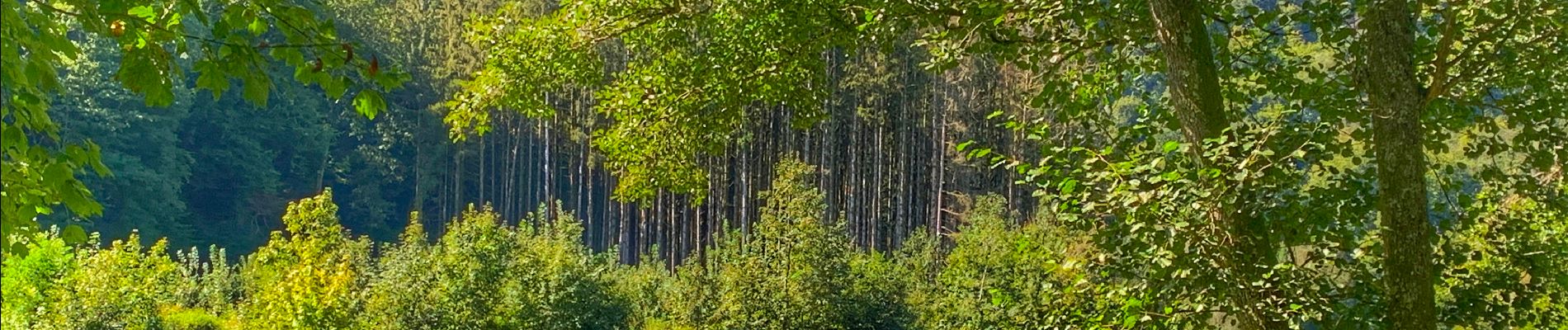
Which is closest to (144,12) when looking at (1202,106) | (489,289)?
(1202,106)

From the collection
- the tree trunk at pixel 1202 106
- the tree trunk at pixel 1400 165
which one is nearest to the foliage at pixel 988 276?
the tree trunk at pixel 1202 106

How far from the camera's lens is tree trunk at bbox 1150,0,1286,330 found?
619 centimetres

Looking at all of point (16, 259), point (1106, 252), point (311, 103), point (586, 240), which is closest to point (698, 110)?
point (1106, 252)

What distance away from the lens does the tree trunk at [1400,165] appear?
616 centimetres

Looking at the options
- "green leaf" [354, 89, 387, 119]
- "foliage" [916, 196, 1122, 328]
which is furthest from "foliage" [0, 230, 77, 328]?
"green leaf" [354, 89, 387, 119]

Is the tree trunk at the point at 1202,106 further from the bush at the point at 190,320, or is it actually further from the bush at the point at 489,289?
the bush at the point at 190,320

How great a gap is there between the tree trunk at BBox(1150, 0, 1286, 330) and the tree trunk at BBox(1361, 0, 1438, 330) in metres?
0.48

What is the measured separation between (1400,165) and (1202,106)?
0.80 meters

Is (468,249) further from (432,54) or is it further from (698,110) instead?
(432,54)

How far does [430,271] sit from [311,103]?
167 feet

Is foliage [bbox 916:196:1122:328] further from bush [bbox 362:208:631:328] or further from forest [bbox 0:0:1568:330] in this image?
bush [bbox 362:208:631:328]

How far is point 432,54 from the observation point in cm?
5391

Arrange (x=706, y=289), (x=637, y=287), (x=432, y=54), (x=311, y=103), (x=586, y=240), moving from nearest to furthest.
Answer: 1. (x=706, y=289)
2. (x=637, y=287)
3. (x=586, y=240)
4. (x=432, y=54)
5. (x=311, y=103)

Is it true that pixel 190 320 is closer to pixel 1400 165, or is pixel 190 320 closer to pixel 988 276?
pixel 988 276
